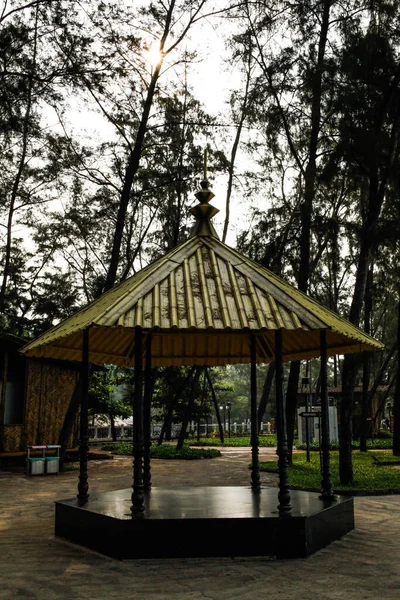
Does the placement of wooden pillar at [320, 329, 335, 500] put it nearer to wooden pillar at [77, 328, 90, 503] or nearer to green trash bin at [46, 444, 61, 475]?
wooden pillar at [77, 328, 90, 503]

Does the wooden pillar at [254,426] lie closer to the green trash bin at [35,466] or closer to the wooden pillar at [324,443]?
the wooden pillar at [324,443]

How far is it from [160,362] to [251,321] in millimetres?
4108

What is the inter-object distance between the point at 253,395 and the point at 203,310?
2.92 meters

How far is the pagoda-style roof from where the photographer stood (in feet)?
18.9

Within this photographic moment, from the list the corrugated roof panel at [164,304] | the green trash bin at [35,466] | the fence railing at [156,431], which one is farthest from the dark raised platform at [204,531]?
the fence railing at [156,431]

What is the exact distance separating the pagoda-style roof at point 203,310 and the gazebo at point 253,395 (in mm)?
18

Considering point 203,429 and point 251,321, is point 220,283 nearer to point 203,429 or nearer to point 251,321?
point 251,321

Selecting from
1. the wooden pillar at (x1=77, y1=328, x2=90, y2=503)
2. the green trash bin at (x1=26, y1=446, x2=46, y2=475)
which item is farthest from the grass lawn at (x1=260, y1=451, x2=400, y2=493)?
the green trash bin at (x1=26, y1=446, x2=46, y2=475)

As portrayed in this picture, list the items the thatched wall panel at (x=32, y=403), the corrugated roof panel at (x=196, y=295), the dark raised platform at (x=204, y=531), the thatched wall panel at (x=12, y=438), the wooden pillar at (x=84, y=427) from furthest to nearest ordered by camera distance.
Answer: the thatched wall panel at (x=32, y=403)
the thatched wall panel at (x=12, y=438)
the wooden pillar at (x=84, y=427)
the corrugated roof panel at (x=196, y=295)
the dark raised platform at (x=204, y=531)

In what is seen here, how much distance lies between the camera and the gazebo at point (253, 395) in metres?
5.66

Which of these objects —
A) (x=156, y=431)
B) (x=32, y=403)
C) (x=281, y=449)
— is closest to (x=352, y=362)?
(x=281, y=449)

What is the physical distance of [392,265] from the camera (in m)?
20.4

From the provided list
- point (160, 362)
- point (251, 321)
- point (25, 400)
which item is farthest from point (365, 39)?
point (25, 400)

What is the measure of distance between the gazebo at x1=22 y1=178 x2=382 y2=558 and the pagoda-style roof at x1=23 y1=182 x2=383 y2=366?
0.06ft
